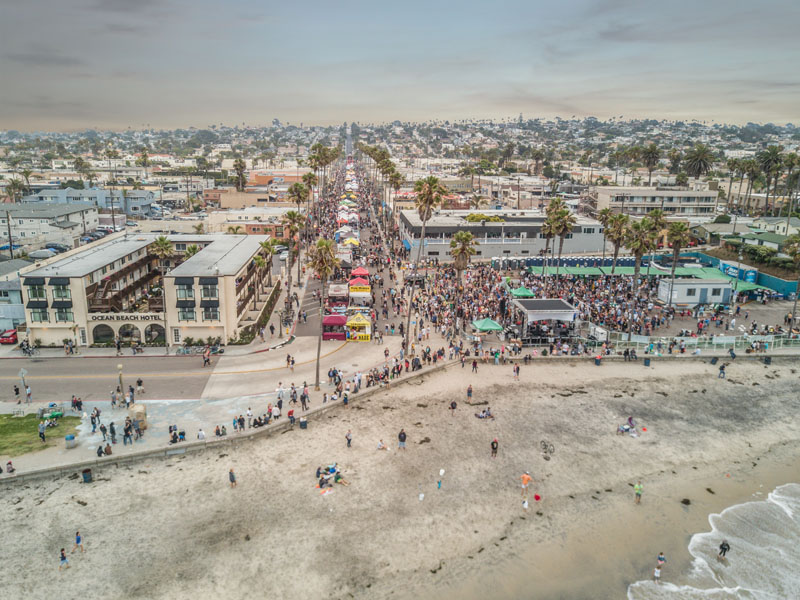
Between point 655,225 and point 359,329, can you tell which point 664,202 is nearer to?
point 655,225

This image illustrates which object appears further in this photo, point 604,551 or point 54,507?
point 54,507

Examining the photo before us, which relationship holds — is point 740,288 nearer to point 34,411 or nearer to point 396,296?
point 396,296

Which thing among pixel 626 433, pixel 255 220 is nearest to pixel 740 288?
pixel 626 433

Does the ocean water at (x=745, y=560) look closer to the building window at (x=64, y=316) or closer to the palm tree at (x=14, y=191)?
the building window at (x=64, y=316)

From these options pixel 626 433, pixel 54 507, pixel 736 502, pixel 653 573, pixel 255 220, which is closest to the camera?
pixel 653 573

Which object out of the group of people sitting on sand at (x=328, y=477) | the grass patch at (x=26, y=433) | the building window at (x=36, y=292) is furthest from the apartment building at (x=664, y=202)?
the grass patch at (x=26, y=433)

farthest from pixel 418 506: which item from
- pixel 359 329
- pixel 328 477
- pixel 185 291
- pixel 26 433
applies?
pixel 185 291

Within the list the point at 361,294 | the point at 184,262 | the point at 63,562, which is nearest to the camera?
the point at 63,562
